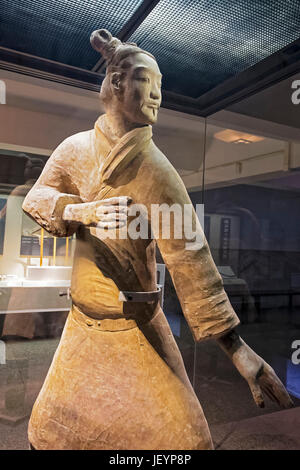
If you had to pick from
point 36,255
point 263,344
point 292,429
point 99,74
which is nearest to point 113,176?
point 99,74

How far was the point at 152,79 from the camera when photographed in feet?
3.32

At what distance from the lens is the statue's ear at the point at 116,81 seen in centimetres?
102

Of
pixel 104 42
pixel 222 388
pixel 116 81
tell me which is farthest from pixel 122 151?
pixel 222 388

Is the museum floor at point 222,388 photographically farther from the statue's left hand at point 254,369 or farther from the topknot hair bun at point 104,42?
the topknot hair bun at point 104,42

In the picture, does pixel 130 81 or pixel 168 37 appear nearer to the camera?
pixel 130 81

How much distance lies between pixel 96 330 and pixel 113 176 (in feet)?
Answer: 1.43

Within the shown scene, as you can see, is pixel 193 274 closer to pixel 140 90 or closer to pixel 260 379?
pixel 260 379

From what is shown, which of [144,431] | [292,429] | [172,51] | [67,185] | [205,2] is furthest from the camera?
[292,429]

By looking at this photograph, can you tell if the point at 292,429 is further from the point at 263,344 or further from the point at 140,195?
the point at 140,195

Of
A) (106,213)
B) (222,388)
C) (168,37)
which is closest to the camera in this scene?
(106,213)

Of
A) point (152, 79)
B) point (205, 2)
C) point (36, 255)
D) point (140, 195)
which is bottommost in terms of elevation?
point (36, 255)

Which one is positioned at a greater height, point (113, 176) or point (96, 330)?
point (113, 176)

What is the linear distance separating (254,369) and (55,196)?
0.68 metres

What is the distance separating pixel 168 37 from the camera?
1512 millimetres
